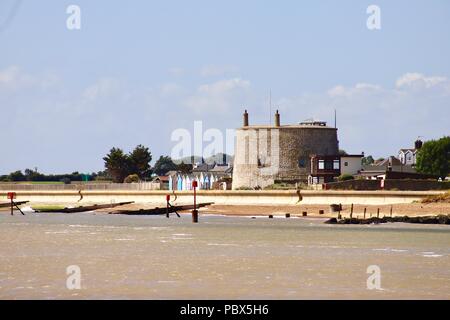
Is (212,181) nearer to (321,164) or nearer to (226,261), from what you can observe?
(321,164)

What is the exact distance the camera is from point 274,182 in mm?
146500

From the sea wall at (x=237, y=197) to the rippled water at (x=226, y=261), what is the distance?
2374cm

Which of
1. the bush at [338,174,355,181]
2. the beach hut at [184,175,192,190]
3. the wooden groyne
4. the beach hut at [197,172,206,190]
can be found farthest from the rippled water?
the beach hut at [197,172,206,190]

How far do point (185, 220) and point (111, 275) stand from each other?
167ft

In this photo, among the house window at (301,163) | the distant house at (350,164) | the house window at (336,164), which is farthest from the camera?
the house window at (301,163)

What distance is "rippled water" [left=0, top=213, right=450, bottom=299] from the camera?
43062mm

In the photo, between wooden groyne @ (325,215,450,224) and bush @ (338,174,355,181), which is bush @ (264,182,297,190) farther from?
wooden groyne @ (325,215,450,224)

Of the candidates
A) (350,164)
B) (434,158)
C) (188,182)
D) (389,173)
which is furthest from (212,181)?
(389,173)

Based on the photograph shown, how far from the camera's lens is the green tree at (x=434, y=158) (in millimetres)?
168488

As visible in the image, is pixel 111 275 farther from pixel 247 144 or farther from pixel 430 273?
pixel 247 144

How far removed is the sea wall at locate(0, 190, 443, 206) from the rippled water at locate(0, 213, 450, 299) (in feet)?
77.9

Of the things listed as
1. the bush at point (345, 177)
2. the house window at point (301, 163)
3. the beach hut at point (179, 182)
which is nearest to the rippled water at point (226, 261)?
the bush at point (345, 177)

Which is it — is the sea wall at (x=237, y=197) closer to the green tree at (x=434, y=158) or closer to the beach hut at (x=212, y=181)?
the beach hut at (x=212, y=181)

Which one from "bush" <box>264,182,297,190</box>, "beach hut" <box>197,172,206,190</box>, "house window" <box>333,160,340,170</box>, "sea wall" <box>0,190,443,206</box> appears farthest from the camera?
"beach hut" <box>197,172,206,190</box>
